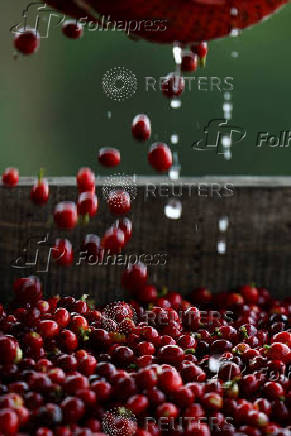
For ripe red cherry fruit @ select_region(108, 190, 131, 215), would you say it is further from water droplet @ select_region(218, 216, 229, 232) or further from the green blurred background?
the green blurred background

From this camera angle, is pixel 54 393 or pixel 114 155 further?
pixel 114 155

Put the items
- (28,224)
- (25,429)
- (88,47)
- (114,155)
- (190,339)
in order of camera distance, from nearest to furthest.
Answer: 1. (25,429)
2. (190,339)
3. (114,155)
4. (28,224)
5. (88,47)

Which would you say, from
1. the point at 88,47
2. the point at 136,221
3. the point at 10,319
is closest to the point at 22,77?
the point at 88,47

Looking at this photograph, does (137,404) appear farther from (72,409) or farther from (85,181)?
(85,181)

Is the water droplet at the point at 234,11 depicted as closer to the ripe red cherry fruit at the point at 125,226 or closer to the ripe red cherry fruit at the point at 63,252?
the ripe red cherry fruit at the point at 125,226

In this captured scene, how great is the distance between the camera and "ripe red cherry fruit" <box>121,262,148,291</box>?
5.64 feet

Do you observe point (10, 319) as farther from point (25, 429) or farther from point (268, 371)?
point (268, 371)

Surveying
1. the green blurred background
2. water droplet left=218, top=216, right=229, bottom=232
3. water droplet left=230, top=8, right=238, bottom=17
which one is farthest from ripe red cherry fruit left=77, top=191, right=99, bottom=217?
the green blurred background

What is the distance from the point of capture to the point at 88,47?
5.04 m

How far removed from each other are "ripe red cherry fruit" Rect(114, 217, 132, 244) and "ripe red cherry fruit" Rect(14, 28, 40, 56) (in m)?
0.47

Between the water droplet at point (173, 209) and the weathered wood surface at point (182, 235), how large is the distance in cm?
1

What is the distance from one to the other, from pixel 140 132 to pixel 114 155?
0.10m

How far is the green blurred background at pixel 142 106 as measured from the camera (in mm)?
4809

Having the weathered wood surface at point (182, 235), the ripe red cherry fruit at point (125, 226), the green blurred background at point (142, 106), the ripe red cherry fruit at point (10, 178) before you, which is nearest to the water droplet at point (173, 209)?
the weathered wood surface at point (182, 235)
